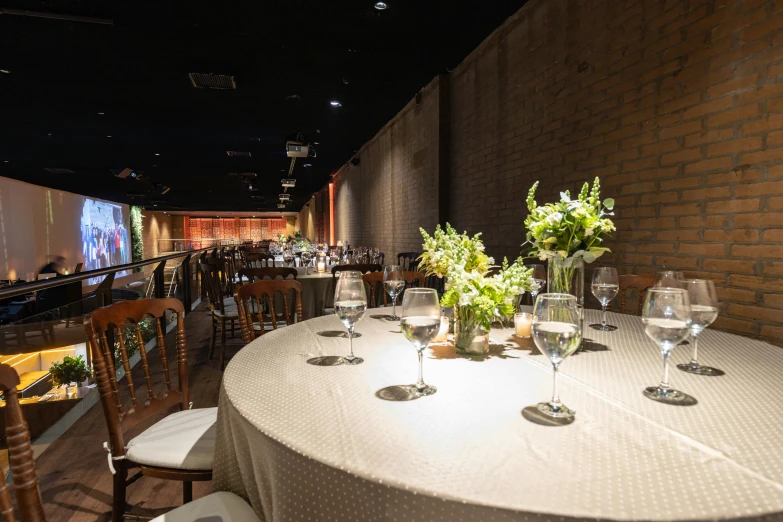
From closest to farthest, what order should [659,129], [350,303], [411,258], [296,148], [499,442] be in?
[499,442] < [350,303] < [659,129] < [411,258] < [296,148]

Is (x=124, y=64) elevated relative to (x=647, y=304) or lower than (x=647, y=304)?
elevated

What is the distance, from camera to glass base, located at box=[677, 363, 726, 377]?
1077mm

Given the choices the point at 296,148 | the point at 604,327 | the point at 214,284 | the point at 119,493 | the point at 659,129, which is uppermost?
the point at 296,148

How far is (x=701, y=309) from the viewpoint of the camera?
3.56ft

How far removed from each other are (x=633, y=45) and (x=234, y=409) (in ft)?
10.4

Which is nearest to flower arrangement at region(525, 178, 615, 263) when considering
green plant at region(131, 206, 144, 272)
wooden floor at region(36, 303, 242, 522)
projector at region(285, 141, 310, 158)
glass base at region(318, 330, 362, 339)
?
Answer: glass base at region(318, 330, 362, 339)

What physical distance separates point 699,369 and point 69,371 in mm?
4042

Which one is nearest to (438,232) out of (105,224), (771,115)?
(771,115)

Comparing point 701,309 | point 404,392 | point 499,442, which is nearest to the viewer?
point 499,442

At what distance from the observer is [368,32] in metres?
4.25

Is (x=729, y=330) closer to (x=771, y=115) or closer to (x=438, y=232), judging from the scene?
(x=771, y=115)

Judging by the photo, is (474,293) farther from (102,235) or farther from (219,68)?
(102,235)

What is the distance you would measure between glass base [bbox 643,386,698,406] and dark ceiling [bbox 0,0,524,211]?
3.71 meters

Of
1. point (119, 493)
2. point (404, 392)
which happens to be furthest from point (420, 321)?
A: point (119, 493)
